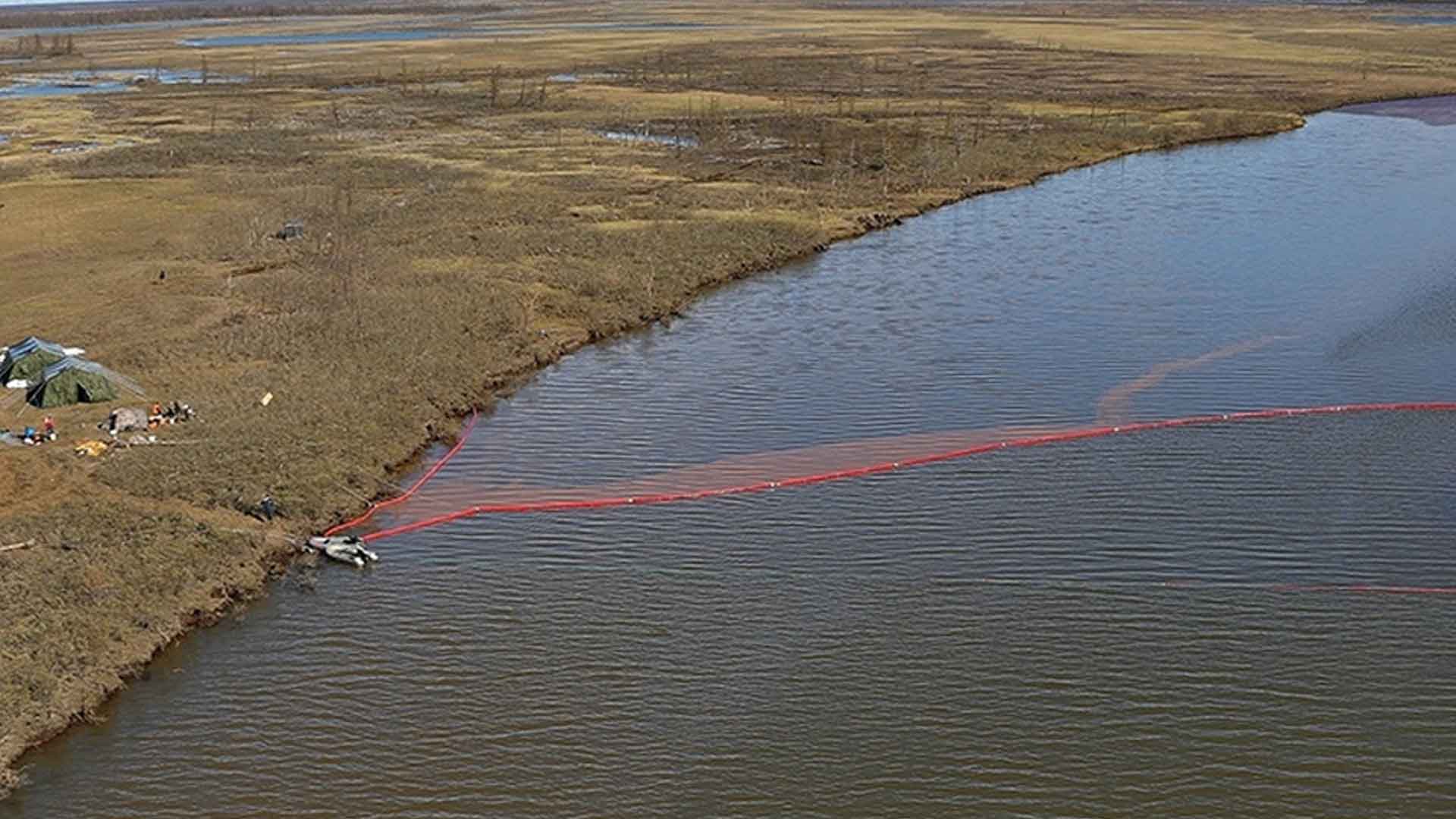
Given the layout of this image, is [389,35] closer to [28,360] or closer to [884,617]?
[28,360]

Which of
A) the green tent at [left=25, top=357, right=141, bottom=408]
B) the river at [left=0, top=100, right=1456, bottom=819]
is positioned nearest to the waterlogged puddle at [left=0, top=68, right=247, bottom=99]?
the green tent at [left=25, top=357, right=141, bottom=408]

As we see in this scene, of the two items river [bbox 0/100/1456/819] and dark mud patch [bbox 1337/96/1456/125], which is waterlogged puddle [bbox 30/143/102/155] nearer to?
river [bbox 0/100/1456/819]

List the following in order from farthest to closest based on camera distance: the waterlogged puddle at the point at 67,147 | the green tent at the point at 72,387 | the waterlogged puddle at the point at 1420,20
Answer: the waterlogged puddle at the point at 1420,20, the waterlogged puddle at the point at 67,147, the green tent at the point at 72,387

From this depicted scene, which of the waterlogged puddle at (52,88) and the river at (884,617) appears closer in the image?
the river at (884,617)

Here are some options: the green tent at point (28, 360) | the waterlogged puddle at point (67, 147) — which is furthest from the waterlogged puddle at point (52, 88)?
the green tent at point (28, 360)

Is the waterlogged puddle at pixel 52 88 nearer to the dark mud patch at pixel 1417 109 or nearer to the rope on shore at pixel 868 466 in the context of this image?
the dark mud patch at pixel 1417 109

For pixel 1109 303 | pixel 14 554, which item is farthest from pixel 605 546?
pixel 1109 303
